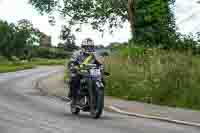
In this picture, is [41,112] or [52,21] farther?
[52,21]

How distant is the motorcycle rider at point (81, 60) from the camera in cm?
1449

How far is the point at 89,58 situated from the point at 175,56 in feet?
26.8

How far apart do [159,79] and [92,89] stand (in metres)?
6.69

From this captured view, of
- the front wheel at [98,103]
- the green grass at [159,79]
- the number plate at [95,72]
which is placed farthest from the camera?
the green grass at [159,79]

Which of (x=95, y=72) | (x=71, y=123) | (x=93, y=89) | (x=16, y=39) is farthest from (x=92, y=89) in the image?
(x=16, y=39)

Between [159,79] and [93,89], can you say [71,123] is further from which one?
[159,79]

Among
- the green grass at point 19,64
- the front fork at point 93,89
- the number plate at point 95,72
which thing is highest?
the number plate at point 95,72

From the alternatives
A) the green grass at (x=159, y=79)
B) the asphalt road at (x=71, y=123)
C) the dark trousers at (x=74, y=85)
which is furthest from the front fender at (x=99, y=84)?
the green grass at (x=159, y=79)

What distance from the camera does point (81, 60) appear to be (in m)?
14.6

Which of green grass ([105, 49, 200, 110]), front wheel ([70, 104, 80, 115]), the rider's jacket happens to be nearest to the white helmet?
the rider's jacket

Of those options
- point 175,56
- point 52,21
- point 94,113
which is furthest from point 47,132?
point 52,21

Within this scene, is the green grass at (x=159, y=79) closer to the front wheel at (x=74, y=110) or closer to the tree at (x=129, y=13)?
the front wheel at (x=74, y=110)

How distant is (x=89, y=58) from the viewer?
47.8 ft

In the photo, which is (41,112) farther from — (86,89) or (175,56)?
(175,56)
